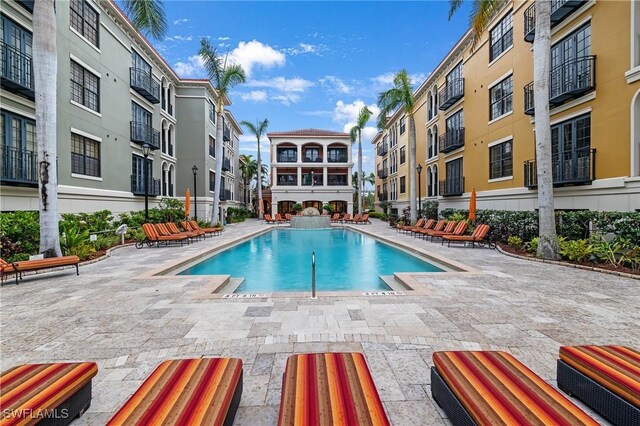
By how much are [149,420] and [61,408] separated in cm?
106

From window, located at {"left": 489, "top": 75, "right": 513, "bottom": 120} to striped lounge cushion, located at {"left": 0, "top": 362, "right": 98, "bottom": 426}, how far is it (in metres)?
19.8

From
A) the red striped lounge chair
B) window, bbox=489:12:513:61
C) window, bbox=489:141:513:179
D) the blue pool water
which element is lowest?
the blue pool water

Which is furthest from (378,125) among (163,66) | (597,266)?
(597,266)

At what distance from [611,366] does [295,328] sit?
140 inches

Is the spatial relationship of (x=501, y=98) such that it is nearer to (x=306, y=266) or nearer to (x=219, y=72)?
(x=306, y=266)

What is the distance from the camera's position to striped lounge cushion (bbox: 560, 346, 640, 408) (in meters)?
2.42

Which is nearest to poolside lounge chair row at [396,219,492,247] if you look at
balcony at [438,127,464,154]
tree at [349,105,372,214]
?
balcony at [438,127,464,154]

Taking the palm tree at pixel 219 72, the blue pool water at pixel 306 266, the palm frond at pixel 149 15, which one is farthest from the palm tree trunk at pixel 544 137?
the palm tree at pixel 219 72

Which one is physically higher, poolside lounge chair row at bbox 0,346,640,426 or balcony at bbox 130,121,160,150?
balcony at bbox 130,121,160,150

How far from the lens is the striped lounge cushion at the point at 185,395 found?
204cm

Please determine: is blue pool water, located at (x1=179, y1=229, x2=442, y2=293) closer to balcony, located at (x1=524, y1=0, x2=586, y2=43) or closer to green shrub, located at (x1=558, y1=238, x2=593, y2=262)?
green shrub, located at (x1=558, y1=238, x2=593, y2=262)

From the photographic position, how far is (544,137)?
33.5 feet

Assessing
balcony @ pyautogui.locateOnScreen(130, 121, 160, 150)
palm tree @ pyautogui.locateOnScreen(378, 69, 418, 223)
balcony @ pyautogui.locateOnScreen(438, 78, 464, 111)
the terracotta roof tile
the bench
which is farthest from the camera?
the terracotta roof tile

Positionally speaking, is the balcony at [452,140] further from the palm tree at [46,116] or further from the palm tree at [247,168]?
the palm tree at [247,168]
